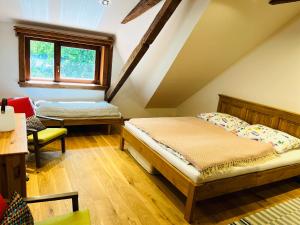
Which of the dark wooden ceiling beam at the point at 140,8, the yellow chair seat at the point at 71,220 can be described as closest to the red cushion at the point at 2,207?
the yellow chair seat at the point at 71,220

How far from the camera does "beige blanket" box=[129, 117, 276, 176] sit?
217 cm

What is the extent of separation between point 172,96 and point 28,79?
2676mm

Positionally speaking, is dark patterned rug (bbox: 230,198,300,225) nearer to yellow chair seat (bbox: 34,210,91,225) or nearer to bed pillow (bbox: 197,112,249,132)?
bed pillow (bbox: 197,112,249,132)

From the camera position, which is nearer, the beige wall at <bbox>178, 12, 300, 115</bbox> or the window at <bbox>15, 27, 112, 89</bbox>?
the beige wall at <bbox>178, 12, 300, 115</bbox>

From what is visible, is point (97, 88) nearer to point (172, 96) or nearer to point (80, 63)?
point (80, 63)

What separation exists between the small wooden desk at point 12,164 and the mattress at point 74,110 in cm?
196

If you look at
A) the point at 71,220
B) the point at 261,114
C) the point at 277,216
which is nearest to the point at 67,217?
the point at 71,220

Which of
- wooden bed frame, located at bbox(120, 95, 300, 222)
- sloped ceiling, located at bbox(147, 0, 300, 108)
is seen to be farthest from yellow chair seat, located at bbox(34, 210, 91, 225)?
sloped ceiling, located at bbox(147, 0, 300, 108)

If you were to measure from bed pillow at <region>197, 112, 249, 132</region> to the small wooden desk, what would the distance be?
2.67 m

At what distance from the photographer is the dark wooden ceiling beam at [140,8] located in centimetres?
294

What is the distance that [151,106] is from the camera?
16.7ft

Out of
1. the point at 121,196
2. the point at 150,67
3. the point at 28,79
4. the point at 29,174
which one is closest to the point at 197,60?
the point at 150,67

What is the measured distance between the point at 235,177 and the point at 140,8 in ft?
7.94

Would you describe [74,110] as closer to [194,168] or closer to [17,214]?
[194,168]
